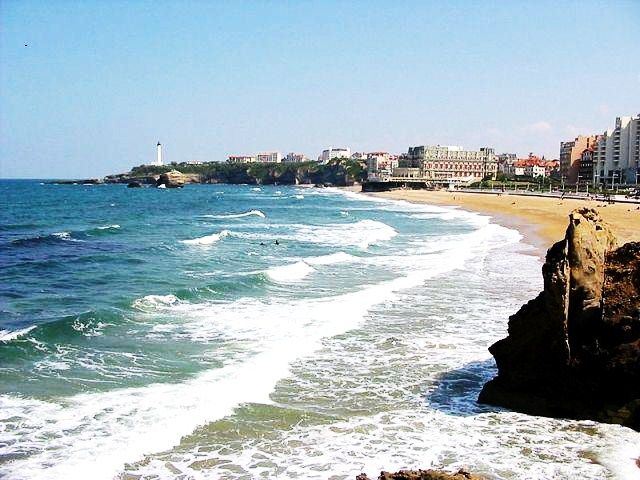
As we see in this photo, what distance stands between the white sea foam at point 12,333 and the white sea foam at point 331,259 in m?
14.2

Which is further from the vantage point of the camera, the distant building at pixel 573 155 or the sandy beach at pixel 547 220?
the distant building at pixel 573 155

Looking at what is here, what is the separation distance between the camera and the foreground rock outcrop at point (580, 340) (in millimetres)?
9133

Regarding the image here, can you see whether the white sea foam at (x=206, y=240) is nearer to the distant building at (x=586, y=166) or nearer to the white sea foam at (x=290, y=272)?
the white sea foam at (x=290, y=272)

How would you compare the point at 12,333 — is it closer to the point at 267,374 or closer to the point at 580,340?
the point at 267,374

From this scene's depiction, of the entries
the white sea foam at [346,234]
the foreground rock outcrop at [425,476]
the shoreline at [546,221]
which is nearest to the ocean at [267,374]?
the foreground rock outcrop at [425,476]

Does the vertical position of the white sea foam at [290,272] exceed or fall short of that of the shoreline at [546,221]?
it falls short

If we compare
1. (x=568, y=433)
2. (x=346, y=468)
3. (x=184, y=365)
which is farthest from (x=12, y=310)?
(x=568, y=433)

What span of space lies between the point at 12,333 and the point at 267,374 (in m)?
6.79

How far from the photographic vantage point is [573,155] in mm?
157125

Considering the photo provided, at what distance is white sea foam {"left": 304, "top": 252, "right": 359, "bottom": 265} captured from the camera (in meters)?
28.3

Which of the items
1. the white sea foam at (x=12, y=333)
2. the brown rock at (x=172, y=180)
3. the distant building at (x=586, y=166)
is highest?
the distant building at (x=586, y=166)

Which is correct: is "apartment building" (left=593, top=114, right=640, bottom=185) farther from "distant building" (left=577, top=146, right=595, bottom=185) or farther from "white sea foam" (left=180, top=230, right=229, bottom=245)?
"white sea foam" (left=180, top=230, right=229, bottom=245)

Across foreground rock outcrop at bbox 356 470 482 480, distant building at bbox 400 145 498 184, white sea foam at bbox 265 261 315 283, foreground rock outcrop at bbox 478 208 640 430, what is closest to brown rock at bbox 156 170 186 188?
distant building at bbox 400 145 498 184

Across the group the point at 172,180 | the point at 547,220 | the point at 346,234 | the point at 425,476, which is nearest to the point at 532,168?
the point at 172,180
